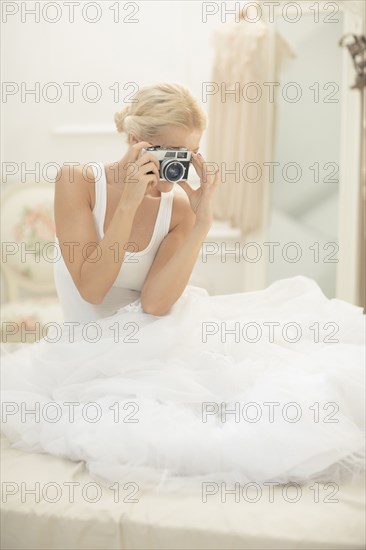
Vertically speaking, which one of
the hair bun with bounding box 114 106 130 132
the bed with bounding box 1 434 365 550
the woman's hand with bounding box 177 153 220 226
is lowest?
the bed with bounding box 1 434 365 550

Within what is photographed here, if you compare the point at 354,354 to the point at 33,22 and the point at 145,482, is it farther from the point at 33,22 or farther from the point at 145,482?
the point at 33,22

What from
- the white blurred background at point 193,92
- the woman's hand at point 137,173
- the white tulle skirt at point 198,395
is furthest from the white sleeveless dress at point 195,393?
the white blurred background at point 193,92

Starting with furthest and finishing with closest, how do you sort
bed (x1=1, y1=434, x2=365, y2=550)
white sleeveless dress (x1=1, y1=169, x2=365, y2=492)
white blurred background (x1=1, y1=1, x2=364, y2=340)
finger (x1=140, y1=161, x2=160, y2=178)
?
white blurred background (x1=1, y1=1, x2=364, y2=340)
finger (x1=140, y1=161, x2=160, y2=178)
white sleeveless dress (x1=1, y1=169, x2=365, y2=492)
bed (x1=1, y1=434, x2=365, y2=550)

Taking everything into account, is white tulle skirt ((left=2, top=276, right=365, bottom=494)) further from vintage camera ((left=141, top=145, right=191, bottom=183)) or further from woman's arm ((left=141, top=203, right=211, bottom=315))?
vintage camera ((left=141, top=145, right=191, bottom=183))

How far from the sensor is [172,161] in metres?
1.33

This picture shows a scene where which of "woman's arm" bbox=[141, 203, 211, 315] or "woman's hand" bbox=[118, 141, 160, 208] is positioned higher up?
"woman's hand" bbox=[118, 141, 160, 208]

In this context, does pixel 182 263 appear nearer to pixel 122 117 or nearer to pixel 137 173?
pixel 137 173

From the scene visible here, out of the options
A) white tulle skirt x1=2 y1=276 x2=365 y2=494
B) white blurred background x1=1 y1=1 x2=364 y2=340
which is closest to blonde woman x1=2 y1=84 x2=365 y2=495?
white tulle skirt x1=2 y1=276 x2=365 y2=494

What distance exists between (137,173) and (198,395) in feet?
1.64

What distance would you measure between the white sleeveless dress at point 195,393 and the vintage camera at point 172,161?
15 cm

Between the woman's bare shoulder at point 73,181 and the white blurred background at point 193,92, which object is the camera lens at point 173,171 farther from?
the white blurred background at point 193,92

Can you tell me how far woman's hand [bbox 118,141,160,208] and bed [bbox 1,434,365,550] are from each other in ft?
1.94

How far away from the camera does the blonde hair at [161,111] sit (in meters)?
1.33

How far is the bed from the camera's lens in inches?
37.3
